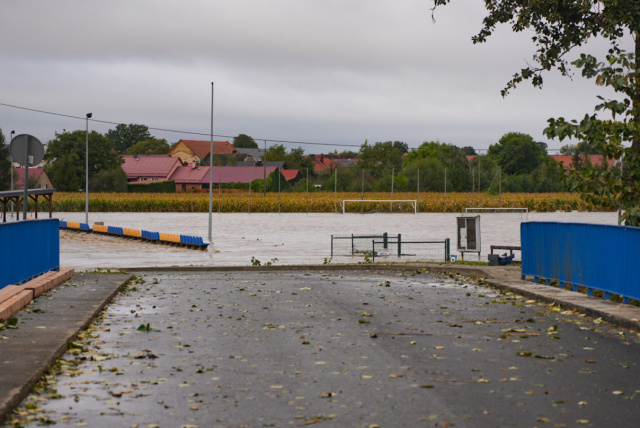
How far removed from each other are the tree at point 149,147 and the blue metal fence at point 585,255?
17294 cm

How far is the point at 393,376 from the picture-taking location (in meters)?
7.77

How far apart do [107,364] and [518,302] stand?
7.57 meters

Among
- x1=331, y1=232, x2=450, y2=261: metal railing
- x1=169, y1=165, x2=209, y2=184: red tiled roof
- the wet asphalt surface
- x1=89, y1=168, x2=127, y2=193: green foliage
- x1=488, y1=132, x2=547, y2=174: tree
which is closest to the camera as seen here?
the wet asphalt surface

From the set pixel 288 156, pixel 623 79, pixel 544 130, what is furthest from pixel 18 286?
pixel 288 156

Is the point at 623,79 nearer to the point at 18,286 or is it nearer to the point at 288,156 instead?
the point at 18,286

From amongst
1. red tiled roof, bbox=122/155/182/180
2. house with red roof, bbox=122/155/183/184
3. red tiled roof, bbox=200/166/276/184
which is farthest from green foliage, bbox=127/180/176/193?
red tiled roof, bbox=122/155/182/180

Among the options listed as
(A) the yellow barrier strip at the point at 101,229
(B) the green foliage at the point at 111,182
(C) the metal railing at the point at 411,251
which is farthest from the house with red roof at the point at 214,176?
(C) the metal railing at the point at 411,251

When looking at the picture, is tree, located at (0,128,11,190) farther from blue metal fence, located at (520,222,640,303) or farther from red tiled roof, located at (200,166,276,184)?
blue metal fence, located at (520,222,640,303)

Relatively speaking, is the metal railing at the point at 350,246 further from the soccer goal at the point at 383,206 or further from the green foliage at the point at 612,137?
the soccer goal at the point at 383,206

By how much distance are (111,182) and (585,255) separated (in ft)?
316

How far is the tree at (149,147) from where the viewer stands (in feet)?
607

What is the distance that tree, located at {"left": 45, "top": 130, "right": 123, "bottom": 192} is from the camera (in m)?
110

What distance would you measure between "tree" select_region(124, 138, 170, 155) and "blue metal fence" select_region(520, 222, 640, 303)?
172943 mm

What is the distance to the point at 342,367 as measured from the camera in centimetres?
823
